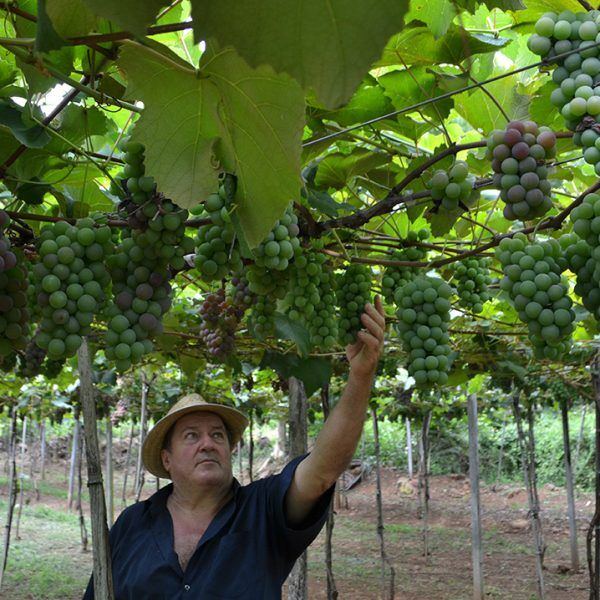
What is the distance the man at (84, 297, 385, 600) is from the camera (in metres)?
2.42

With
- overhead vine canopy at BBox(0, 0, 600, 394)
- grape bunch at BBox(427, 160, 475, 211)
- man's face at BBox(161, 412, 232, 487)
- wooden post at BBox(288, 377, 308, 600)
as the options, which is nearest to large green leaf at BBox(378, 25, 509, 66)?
overhead vine canopy at BBox(0, 0, 600, 394)

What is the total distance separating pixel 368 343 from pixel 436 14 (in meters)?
0.90

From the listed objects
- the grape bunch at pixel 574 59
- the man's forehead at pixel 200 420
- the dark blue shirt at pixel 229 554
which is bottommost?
the dark blue shirt at pixel 229 554

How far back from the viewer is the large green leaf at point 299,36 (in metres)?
0.35

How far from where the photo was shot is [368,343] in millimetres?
2078

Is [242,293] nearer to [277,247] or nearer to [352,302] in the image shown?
[352,302]

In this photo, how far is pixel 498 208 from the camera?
2.91m

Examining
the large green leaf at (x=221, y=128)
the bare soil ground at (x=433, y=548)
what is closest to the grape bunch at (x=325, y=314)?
the large green leaf at (x=221, y=128)

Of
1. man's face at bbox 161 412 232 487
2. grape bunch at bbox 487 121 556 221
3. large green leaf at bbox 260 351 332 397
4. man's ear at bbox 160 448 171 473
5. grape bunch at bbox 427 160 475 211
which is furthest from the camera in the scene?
large green leaf at bbox 260 351 332 397

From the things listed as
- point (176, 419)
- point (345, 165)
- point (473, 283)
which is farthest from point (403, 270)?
point (176, 419)

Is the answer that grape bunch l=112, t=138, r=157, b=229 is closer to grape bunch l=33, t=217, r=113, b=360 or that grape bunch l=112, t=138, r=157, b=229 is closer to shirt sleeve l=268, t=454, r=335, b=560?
grape bunch l=33, t=217, r=113, b=360

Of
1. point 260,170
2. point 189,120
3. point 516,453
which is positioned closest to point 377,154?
point 189,120

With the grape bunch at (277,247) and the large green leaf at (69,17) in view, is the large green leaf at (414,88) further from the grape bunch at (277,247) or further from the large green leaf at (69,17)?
the large green leaf at (69,17)

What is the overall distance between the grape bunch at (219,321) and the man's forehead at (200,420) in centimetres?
34
